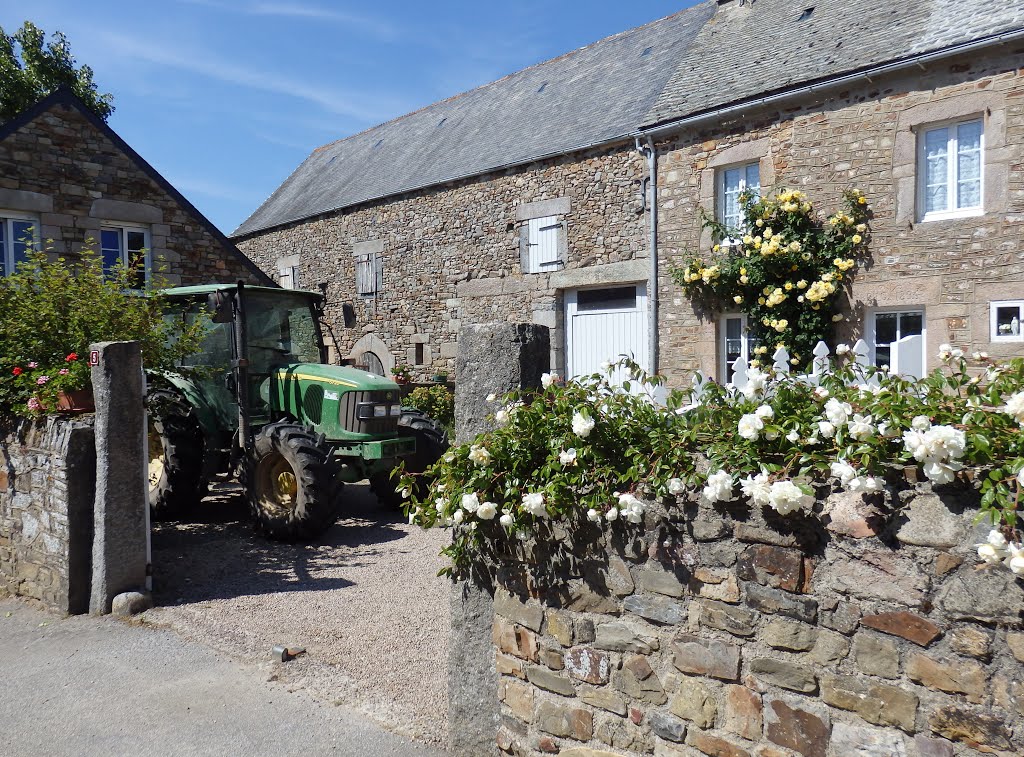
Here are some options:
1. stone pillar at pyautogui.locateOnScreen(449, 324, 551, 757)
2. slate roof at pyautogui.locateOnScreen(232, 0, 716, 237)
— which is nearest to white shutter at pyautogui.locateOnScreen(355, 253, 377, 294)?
slate roof at pyautogui.locateOnScreen(232, 0, 716, 237)

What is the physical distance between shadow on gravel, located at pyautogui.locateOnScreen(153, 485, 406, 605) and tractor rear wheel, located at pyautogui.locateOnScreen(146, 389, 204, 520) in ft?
0.70

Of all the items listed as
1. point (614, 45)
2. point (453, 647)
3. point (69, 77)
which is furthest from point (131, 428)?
point (69, 77)

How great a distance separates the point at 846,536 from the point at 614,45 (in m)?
14.0

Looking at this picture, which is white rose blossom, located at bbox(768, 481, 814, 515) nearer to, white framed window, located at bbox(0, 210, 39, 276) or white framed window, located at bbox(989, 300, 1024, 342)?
white framed window, located at bbox(989, 300, 1024, 342)

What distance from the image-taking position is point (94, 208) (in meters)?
11.4

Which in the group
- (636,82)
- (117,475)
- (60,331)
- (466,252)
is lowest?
(117,475)

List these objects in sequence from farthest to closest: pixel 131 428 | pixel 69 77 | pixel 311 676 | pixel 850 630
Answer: pixel 69 77, pixel 131 428, pixel 311 676, pixel 850 630

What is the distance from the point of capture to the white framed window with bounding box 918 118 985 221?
8.69m

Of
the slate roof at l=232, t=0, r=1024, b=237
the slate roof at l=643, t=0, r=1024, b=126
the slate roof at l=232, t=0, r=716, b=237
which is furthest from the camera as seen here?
the slate roof at l=232, t=0, r=716, b=237

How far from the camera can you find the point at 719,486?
2363mm

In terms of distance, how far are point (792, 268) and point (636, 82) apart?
485 centimetres

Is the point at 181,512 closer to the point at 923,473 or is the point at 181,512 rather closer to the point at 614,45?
the point at 923,473

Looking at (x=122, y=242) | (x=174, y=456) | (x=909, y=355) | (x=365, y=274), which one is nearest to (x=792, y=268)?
(x=909, y=355)

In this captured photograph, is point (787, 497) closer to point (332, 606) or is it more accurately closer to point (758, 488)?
point (758, 488)
